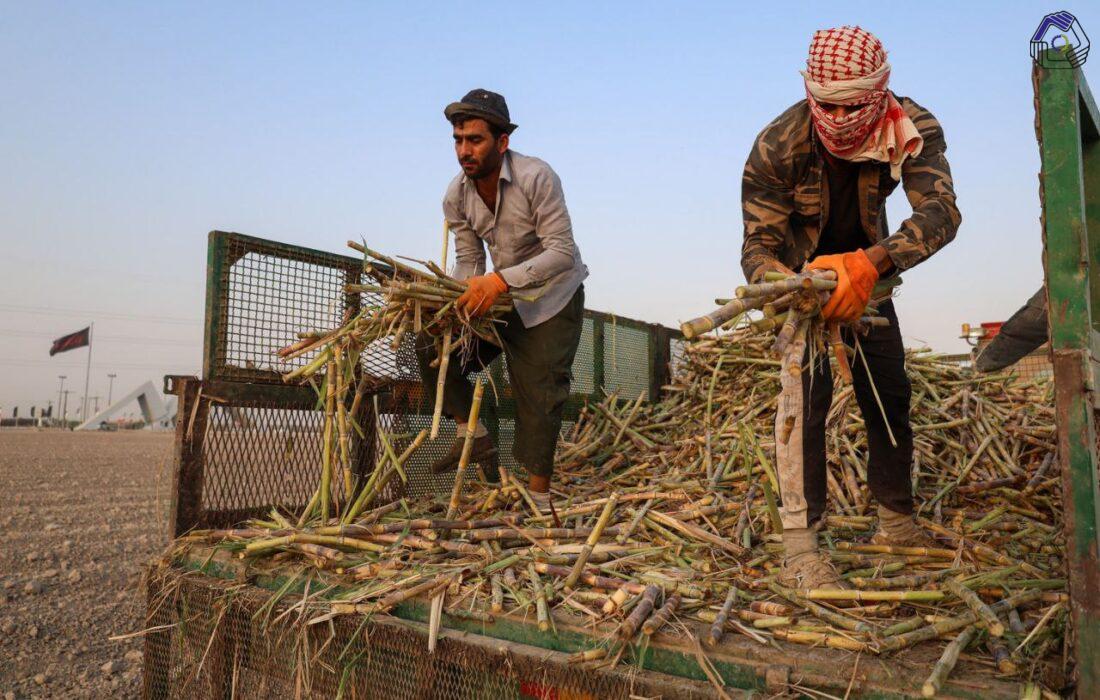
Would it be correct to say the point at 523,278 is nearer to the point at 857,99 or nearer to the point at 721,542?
the point at 721,542

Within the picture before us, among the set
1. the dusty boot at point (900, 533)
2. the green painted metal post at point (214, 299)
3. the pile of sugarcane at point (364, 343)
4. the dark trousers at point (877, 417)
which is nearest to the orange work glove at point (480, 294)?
the pile of sugarcane at point (364, 343)

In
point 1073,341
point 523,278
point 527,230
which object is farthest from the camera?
point 527,230

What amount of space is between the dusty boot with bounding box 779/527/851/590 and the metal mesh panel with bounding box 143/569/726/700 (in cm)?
62

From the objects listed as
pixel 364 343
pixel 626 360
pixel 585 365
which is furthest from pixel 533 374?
pixel 626 360

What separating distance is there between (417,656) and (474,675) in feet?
0.56

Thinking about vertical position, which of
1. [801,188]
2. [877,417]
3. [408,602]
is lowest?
[408,602]

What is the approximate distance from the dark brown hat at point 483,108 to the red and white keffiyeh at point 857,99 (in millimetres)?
1415

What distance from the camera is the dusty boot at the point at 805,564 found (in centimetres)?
213

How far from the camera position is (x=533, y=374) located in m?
3.59

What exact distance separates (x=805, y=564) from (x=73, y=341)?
7687cm

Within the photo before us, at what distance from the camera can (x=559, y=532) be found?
2.72 meters

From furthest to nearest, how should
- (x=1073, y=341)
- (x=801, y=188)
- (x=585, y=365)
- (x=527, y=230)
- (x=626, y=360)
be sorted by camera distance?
(x=626, y=360) → (x=585, y=365) → (x=527, y=230) → (x=801, y=188) → (x=1073, y=341)

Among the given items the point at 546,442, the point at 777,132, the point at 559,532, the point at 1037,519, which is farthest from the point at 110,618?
the point at 1037,519

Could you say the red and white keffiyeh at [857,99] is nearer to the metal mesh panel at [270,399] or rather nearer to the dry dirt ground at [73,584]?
the metal mesh panel at [270,399]
